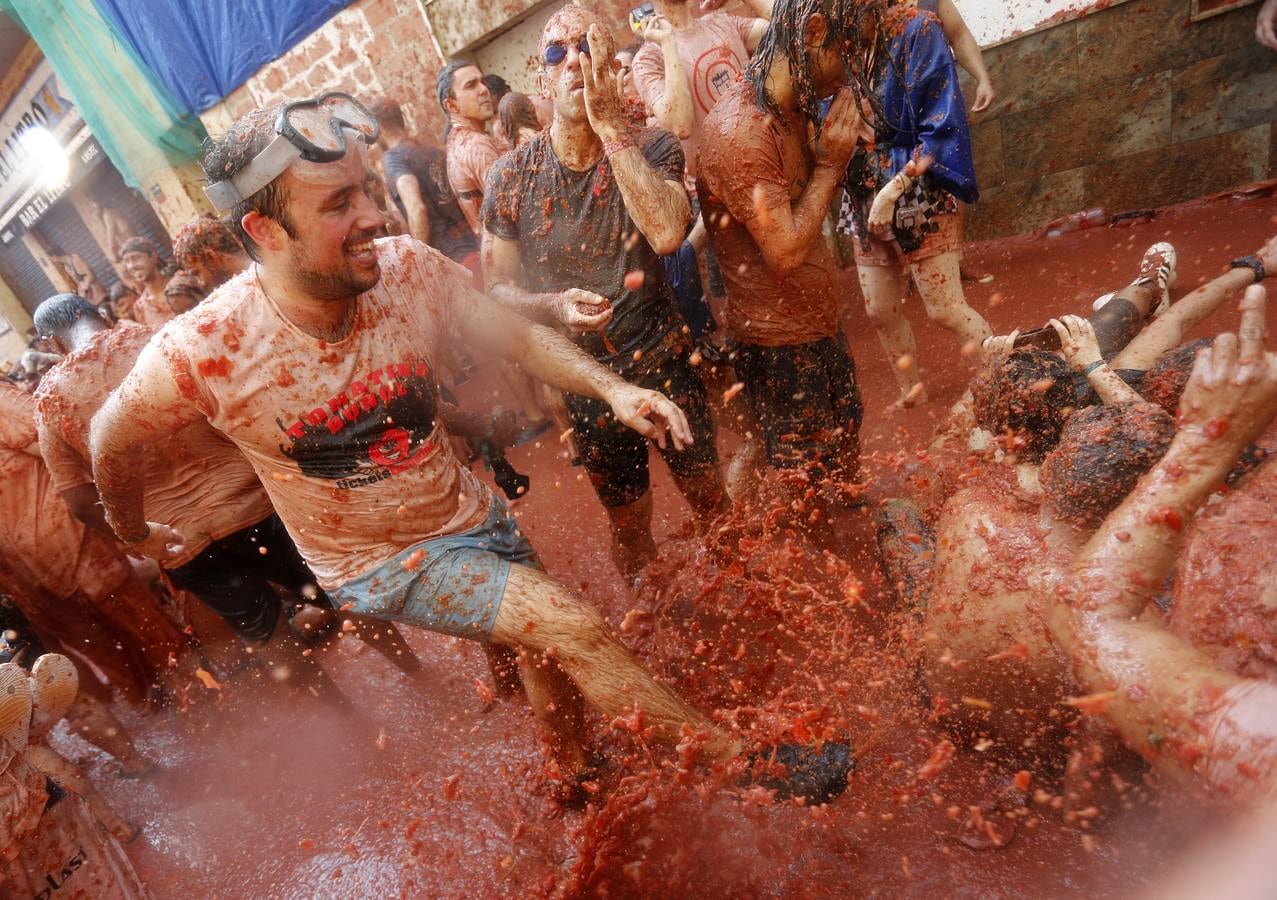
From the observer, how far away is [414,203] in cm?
554

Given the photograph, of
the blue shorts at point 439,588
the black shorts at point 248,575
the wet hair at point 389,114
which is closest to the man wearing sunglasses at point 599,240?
the blue shorts at point 439,588

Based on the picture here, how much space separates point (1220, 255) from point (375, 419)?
17.5 feet

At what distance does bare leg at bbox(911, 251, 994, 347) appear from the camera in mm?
3291

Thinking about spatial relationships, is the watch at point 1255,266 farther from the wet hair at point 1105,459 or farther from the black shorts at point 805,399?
the wet hair at point 1105,459

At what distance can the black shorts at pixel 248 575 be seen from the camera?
3.11m

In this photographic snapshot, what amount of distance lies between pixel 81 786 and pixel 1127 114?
793 centimetres

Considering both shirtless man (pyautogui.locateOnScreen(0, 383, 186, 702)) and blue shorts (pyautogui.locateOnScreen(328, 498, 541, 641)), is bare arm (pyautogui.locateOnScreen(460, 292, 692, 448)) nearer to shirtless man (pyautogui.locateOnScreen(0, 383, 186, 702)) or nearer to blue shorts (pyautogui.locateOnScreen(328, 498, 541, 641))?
blue shorts (pyautogui.locateOnScreen(328, 498, 541, 641))

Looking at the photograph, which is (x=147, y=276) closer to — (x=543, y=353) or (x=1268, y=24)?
(x=543, y=353)

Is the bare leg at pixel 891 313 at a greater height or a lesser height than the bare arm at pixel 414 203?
lesser

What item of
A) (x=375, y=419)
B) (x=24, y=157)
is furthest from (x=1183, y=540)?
(x=24, y=157)

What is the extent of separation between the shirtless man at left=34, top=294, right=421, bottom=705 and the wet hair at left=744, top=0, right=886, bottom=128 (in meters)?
2.74

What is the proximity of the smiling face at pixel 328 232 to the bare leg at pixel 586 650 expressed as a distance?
3.45ft

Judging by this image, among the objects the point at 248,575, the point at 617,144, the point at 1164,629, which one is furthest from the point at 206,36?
the point at 1164,629

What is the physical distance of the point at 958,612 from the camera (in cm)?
182
